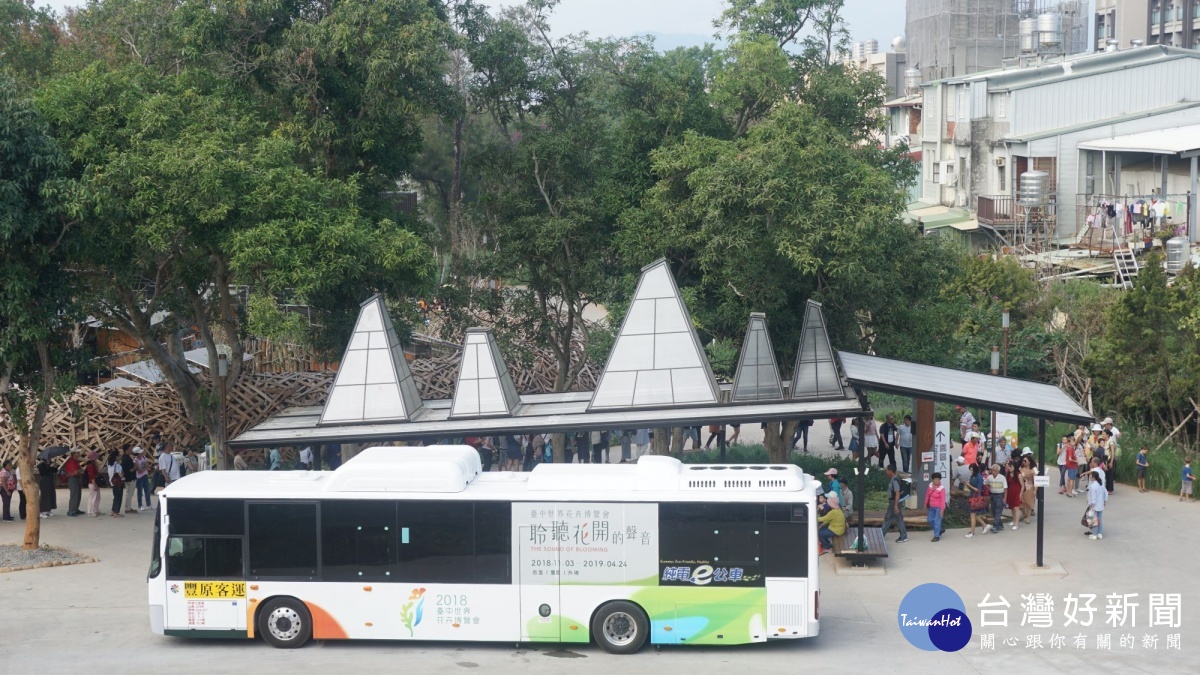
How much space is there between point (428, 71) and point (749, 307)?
26.8 feet

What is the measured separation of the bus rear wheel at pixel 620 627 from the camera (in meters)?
15.4

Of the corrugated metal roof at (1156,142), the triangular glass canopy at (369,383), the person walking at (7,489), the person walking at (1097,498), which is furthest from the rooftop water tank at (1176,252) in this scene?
the person walking at (7,489)

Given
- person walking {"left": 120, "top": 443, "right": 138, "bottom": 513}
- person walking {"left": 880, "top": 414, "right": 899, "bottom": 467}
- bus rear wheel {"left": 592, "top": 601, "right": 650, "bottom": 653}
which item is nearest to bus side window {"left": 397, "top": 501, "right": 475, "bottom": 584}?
bus rear wheel {"left": 592, "top": 601, "right": 650, "bottom": 653}

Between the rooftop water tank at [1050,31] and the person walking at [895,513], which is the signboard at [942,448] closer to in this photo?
the person walking at [895,513]

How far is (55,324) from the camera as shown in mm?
20766

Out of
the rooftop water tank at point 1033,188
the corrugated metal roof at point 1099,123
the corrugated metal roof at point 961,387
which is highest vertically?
the corrugated metal roof at point 1099,123

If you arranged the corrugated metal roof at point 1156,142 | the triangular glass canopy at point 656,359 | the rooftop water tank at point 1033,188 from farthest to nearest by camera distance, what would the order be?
the rooftop water tank at point 1033,188, the corrugated metal roof at point 1156,142, the triangular glass canopy at point 656,359

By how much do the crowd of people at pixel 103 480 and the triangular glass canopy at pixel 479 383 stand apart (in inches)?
315

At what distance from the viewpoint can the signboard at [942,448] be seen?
2338cm

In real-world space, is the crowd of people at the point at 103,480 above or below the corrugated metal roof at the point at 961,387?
below

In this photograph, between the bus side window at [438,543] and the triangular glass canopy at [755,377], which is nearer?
the bus side window at [438,543]

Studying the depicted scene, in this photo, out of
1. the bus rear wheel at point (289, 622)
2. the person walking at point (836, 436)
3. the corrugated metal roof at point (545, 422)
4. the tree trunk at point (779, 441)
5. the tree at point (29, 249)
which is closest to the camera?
the bus rear wheel at point (289, 622)

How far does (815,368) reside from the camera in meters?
21.2

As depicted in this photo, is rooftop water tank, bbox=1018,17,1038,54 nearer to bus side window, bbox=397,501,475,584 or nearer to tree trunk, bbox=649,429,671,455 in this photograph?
tree trunk, bbox=649,429,671,455
